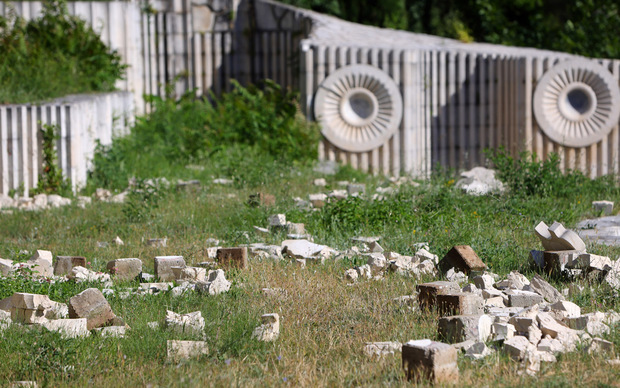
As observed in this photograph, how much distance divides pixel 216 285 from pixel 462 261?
5.74 feet

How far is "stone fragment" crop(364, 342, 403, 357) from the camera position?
4402 millimetres

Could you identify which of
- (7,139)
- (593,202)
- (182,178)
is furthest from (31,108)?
(593,202)

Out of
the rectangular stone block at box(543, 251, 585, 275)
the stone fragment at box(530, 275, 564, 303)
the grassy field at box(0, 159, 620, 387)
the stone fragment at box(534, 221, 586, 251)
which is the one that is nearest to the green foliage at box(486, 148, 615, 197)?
the grassy field at box(0, 159, 620, 387)

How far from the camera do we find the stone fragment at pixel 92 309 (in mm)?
4871

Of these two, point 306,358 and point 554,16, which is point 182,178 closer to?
point 306,358

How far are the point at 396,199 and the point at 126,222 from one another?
2735 millimetres

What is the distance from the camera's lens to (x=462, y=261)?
589 cm

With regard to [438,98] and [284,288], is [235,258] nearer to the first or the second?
[284,288]

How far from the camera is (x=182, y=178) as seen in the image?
404 inches

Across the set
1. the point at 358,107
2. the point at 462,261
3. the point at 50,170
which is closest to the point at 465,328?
the point at 462,261

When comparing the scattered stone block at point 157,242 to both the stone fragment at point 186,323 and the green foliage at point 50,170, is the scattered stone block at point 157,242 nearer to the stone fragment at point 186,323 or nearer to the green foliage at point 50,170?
the stone fragment at point 186,323

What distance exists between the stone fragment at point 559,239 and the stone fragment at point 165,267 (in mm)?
2689

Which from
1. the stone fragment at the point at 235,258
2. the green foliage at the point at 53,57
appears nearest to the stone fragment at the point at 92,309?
the stone fragment at the point at 235,258

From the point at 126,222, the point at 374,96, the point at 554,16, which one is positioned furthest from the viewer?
the point at 554,16
